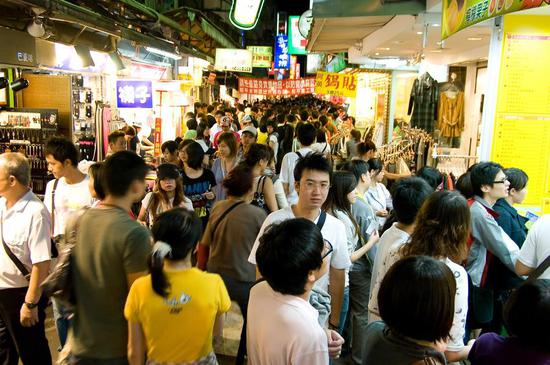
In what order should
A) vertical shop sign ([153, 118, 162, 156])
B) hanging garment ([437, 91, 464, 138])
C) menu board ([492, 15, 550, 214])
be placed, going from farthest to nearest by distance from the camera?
1. vertical shop sign ([153, 118, 162, 156])
2. hanging garment ([437, 91, 464, 138])
3. menu board ([492, 15, 550, 214])

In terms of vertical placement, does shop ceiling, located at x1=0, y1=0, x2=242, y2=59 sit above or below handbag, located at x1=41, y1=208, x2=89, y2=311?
above

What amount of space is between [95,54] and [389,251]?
855 centimetres

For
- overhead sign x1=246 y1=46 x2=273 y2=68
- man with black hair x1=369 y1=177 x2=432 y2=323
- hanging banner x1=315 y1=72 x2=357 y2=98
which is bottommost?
man with black hair x1=369 y1=177 x2=432 y2=323

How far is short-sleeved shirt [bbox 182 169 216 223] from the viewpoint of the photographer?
5.27 meters

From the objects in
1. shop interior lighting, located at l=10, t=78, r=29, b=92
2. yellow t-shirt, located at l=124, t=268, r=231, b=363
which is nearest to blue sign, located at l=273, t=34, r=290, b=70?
shop interior lighting, located at l=10, t=78, r=29, b=92

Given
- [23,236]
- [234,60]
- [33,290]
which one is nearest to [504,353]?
[33,290]

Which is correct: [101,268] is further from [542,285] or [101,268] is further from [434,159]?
[434,159]

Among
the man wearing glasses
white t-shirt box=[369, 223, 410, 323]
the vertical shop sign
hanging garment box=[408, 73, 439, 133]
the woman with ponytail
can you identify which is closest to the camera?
the woman with ponytail

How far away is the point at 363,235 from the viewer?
413 centimetres

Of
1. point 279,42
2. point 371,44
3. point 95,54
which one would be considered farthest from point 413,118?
point 279,42

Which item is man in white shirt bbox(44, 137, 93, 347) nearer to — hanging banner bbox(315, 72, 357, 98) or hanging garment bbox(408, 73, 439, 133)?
hanging garment bbox(408, 73, 439, 133)

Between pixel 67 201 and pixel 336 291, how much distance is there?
8.48 feet

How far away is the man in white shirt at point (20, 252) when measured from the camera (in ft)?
10.8

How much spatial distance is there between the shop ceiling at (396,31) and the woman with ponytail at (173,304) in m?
4.85
